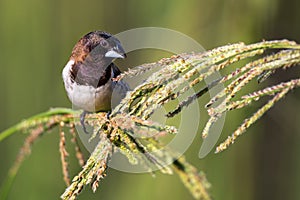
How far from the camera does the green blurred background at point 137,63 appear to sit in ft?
5.19

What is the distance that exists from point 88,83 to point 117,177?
877 millimetres

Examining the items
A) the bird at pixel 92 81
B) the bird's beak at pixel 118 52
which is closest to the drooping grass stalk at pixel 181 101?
the bird's beak at pixel 118 52

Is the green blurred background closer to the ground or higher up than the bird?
closer to the ground

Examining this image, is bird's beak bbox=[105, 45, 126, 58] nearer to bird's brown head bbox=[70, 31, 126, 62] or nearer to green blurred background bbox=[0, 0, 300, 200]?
bird's brown head bbox=[70, 31, 126, 62]

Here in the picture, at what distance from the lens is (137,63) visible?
2.09 meters

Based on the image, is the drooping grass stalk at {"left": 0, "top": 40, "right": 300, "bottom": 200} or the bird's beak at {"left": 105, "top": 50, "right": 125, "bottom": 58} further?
the bird's beak at {"left": 105, "top": 50, "right": 125, "bottom": 58}

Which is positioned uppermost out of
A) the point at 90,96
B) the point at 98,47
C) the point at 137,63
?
the point at 98,47

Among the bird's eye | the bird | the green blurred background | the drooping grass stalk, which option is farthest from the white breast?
the drooping grass stalk

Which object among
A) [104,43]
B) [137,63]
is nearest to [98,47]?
[104,43]

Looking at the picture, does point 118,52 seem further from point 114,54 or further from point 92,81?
point 92,81

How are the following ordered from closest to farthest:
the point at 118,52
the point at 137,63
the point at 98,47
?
the point at 118,52, the point at 98,47, the point at 137,63

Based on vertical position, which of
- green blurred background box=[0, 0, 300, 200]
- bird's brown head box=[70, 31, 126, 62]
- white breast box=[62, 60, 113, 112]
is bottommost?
green blurred background box=[0, 0, 300, 200]

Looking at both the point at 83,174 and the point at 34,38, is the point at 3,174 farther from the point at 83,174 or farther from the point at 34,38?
the point at 83,174

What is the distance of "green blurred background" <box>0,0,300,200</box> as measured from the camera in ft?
5.19
